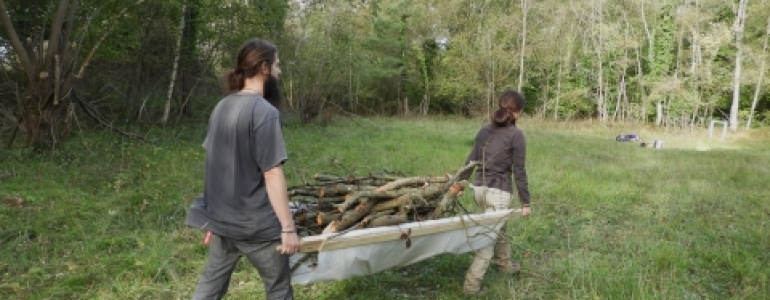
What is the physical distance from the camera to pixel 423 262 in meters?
4.62

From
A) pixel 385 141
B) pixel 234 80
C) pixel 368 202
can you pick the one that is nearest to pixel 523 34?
pixel 385 141

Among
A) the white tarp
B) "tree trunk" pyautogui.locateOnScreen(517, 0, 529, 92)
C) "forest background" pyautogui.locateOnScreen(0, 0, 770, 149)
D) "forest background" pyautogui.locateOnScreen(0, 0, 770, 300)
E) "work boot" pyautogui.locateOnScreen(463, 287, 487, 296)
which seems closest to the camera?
the white tarp

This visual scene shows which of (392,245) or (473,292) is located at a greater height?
(392,245)

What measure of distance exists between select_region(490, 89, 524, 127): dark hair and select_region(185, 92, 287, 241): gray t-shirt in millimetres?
2217

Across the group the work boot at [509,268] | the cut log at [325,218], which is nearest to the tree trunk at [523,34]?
the work boot at [509,268]

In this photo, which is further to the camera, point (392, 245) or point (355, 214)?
point (355, 214)

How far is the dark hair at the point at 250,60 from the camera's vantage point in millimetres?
2297

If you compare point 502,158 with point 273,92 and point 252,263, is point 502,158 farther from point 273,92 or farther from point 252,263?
point 252,263

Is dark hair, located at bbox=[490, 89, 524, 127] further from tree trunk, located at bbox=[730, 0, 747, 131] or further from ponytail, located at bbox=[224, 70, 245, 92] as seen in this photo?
tree trunk, located at bbox=[730, 0, 747, 131]

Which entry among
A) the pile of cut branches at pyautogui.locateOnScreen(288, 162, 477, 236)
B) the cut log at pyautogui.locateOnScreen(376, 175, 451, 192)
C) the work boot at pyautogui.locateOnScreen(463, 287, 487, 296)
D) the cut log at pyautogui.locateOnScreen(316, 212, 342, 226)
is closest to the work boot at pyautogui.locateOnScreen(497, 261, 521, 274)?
the work boot at pyautogui.locateOnScreen(463, 287, 487, 296)

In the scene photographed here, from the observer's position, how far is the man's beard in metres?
2.49

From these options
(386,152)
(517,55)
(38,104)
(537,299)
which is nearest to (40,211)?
(38,104)

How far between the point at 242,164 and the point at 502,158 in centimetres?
237

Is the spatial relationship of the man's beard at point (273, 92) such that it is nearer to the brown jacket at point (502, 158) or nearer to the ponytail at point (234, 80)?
the ponytail at point (234, 80)
